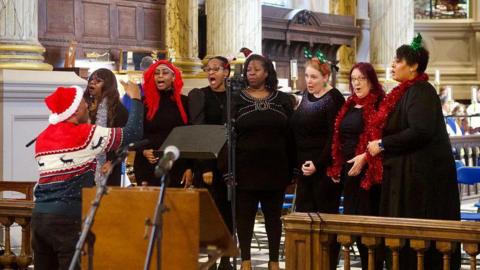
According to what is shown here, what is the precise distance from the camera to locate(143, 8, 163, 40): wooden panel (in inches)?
597

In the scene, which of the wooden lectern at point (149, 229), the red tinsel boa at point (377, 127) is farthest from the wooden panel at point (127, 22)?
the wooden lectern at point (149, 229)

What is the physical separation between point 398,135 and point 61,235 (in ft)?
7.30

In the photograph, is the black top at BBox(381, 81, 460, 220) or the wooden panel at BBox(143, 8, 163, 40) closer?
the black top at BBox(381, 81, 460, 220)

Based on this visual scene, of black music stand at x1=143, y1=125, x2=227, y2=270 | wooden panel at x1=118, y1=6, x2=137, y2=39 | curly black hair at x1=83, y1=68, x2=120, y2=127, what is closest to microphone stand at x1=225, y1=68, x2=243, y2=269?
black music stand at x1=143, y1=125, x2=227, y2=270

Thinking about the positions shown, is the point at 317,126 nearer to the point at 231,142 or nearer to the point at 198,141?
the point at 231,142

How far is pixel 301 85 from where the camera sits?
62.3 feet

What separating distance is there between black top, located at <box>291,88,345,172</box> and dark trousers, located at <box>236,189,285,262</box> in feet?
1.11

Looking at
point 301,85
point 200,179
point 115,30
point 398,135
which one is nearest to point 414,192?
point 398,135

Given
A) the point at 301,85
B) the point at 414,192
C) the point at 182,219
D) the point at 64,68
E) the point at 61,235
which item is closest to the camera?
the point at 182,219

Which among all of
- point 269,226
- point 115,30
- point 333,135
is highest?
point 115,30

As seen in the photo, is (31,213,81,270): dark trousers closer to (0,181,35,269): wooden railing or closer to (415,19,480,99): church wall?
(0,181,35,269): wooden railing

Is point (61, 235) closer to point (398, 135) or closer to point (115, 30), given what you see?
point (398, 135)

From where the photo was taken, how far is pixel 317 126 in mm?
7629

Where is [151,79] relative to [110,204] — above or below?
above
